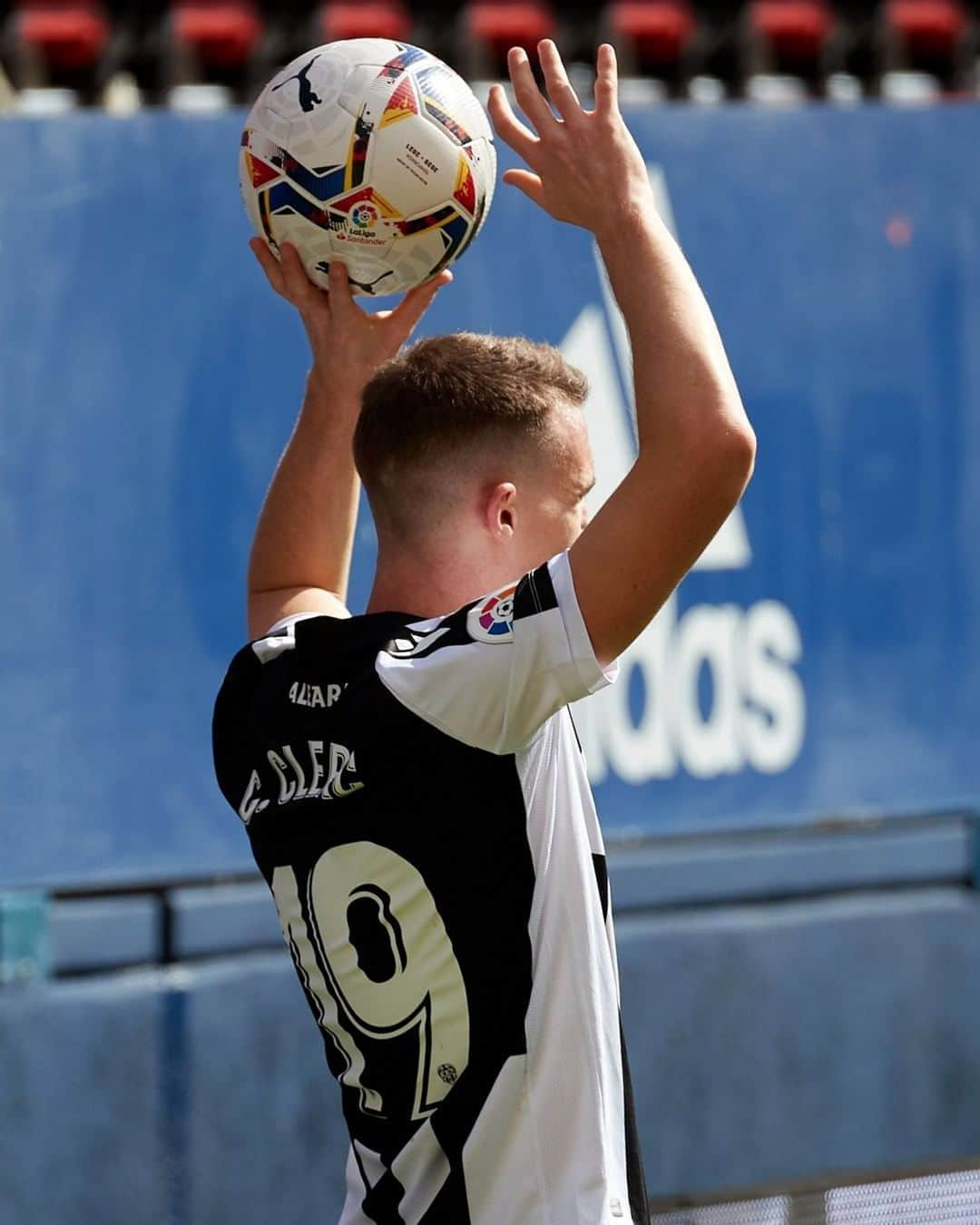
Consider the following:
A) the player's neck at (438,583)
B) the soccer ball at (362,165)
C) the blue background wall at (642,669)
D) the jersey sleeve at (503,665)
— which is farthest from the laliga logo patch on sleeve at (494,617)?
the blue background wall at (642,669)

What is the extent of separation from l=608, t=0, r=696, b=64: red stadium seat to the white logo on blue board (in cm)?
674

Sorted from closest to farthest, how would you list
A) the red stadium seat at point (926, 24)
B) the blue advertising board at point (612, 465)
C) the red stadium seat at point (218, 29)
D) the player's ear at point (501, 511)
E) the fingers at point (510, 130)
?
the fingers at point (510, 130), the player's ear at point (501, 511), the blue advertising board at point (612, 465), the red stadium seat at point (218, 29), the red stadium seat at point (926, 24)

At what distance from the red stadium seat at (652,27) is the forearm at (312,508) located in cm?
935

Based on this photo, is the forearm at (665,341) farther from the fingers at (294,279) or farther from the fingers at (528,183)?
the fingers at (294,279)

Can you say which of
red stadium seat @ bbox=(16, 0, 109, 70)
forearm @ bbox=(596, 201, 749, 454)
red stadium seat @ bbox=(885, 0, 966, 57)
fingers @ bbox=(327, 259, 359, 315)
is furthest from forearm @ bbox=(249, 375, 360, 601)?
red stadium seat @ bbox=(885, 0, 966, 57)

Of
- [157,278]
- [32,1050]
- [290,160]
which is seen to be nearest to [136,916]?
[32,1050]

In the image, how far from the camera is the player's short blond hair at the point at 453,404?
206cm

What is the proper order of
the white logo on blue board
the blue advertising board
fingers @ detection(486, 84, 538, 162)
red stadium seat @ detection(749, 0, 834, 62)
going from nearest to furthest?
fingers @ detection(486, 84, 538, 162) → the blue advertising board → the white logo on blue board → red stadium seat @ detection(749, 0, 834, 62)

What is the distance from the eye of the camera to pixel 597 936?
2.02 m

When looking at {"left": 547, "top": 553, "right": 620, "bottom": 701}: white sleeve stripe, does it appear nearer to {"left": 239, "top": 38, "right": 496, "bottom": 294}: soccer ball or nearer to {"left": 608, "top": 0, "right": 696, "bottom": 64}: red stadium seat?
{"left": 239, "top": 38, "right": 496, "bottom": 294}: soccer ball

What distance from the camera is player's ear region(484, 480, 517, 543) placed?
81.0 inches

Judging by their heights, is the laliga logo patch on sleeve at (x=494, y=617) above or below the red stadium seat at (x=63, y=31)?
below

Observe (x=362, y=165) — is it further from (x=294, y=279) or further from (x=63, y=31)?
(x=63, y=31)

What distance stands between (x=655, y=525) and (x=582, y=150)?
0.45 m
